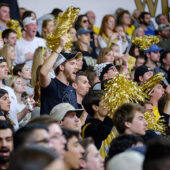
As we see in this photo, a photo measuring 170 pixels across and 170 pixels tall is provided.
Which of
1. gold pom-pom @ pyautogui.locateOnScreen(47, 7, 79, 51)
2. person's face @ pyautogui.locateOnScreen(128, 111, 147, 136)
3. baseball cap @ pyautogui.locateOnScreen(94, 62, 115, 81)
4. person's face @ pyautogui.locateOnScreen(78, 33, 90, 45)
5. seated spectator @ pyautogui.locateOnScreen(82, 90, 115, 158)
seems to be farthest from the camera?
person's face @ pyautogui.locateOnScreen(78, 33, 90, 45)

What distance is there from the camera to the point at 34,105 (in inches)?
269

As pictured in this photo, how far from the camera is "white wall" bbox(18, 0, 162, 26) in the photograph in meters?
12.0

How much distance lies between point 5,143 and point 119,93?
218 centimetres

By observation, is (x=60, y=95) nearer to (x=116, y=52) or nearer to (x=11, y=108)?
(x=11, y=108)

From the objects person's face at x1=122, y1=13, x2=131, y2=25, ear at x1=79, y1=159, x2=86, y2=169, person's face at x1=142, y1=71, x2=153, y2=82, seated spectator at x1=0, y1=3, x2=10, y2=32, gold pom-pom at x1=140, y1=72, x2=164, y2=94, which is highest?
seated spectator at x1=0, y1=3, x2=10, y2=32

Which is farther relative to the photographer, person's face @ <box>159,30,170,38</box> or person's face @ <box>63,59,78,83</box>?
person's face @ <box>159,30,170,38</box>

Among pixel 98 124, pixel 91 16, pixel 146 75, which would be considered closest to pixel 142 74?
pixel 146 75

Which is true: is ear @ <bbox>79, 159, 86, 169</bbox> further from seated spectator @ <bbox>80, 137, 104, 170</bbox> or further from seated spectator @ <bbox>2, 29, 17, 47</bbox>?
seated spectator @ <bbox>2, 29, 17, 47</bbox>

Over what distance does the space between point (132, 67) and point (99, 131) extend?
194 inches

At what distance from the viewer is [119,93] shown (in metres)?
6.01

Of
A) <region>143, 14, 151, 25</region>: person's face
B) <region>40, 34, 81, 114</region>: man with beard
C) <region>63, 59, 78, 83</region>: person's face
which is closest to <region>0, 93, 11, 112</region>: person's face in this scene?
<region>40, 34, 81, 114</region>: man with beard

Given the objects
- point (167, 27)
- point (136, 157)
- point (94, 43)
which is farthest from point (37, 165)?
point (167, 27)

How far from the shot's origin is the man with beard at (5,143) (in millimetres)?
3941

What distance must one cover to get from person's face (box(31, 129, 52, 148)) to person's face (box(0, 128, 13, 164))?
2.07 ft
